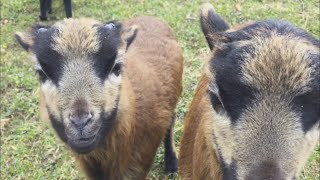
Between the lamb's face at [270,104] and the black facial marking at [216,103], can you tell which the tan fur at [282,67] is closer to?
the lamb's face at [270,104]

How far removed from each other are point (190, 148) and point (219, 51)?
1679 millimetres

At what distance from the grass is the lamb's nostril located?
2.50 metres

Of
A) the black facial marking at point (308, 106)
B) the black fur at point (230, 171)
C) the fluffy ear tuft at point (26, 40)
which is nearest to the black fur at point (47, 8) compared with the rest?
the fluffy ear tuft at point (26, 40)

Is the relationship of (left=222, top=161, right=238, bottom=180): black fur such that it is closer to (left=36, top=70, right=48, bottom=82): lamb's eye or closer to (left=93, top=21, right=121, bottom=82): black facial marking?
(left=93, top=21, right=121, bottom=82): black facial marking

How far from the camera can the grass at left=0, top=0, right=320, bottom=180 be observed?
602 centimetres

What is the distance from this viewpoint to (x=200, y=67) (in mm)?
7559

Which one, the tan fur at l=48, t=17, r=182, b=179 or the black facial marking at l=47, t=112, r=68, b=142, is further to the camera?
the tan fur at l=48, t=17, r=182, b=179

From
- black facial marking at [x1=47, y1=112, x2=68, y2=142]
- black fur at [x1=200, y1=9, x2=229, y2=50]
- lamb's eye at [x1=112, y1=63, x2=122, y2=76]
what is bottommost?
black facial marking at [x1=47, y1=112, x2=68, y2=142]

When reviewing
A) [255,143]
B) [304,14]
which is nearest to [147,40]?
[255,143]

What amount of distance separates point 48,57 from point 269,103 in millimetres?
2027

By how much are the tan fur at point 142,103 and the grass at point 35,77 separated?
1101 millimetres

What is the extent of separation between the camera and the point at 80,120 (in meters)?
3.51

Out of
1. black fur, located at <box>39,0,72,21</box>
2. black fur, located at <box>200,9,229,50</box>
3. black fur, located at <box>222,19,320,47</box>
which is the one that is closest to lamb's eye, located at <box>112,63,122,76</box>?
black fur, located at <box>200,9,229,50</box>

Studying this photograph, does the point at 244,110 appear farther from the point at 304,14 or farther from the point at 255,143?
the point at 304,14
